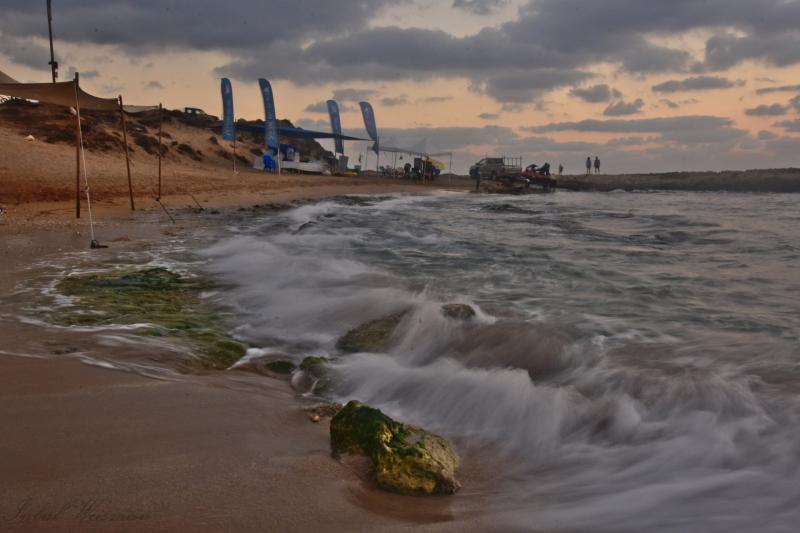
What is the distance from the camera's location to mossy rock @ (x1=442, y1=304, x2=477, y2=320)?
6.49m

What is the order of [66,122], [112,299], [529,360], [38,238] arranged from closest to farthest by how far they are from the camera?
[529,360]
[112,299]
[38,238]
[66,122]

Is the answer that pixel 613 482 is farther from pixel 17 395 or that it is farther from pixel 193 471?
pixel 17 395

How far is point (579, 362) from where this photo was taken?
5.34 m

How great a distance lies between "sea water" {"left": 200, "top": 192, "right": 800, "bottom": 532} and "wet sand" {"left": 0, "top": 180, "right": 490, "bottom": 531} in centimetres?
63

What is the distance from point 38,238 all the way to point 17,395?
846 cm

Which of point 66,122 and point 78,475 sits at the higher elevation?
point 66,122

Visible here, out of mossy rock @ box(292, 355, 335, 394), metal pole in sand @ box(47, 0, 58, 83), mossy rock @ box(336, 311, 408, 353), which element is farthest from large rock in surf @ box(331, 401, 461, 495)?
metal pole in sand @ box(47, 0, 58, 83)

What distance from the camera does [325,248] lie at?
1242cm

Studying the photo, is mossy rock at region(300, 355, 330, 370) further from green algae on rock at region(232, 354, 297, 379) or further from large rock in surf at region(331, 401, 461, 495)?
large rock in surf at region(331, 401, 461, 495)

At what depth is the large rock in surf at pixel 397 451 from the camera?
2.88 m

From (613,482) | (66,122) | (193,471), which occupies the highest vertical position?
(66,122)

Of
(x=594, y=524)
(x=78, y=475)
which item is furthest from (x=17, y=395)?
(x=594, y=524)

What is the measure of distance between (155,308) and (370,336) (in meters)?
2.24

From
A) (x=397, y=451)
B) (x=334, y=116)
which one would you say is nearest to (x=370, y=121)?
(x=334, y=116)
